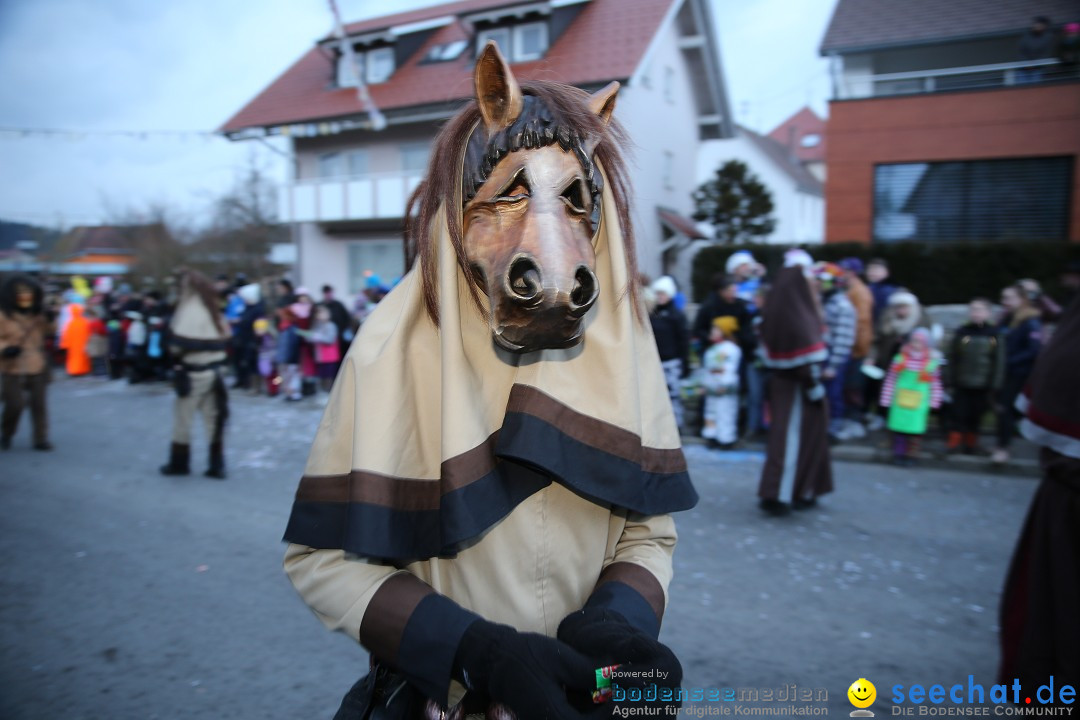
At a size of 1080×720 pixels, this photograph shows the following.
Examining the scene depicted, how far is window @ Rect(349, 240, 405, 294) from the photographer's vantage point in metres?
21.6

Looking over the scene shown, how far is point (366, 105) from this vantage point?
20016mm

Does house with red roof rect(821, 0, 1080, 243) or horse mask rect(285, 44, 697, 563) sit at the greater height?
house with red roof rect(821, 0, 1080, 243)

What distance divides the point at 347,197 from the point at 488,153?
2080cm

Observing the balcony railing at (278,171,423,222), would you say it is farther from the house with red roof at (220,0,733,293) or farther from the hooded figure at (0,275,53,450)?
the hooded figure at (0,275,53,450)

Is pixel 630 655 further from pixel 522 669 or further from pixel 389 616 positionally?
pixel 389 616

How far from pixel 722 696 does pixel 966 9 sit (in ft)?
59.4

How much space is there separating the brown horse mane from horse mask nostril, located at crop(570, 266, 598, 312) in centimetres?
25

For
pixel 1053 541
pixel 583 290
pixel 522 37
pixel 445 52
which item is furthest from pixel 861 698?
pixel 445 52

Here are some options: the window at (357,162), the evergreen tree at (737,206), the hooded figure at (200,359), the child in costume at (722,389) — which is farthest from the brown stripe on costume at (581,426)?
the window at (357,162)

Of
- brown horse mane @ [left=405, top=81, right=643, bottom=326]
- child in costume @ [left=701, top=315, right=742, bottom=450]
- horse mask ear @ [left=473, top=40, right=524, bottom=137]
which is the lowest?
child in costume @ [left=701, top=315, right=742, bottom=450]

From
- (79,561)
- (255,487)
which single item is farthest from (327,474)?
(255,487)

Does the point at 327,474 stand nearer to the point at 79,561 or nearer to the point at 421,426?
the point at 421,426

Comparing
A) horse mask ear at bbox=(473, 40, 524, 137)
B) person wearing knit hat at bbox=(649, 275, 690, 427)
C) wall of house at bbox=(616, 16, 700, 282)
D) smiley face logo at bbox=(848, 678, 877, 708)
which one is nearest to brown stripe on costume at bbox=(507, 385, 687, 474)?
horse mask ear at bbox=(473, 40, 524, 137)

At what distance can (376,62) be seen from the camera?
856 inches
